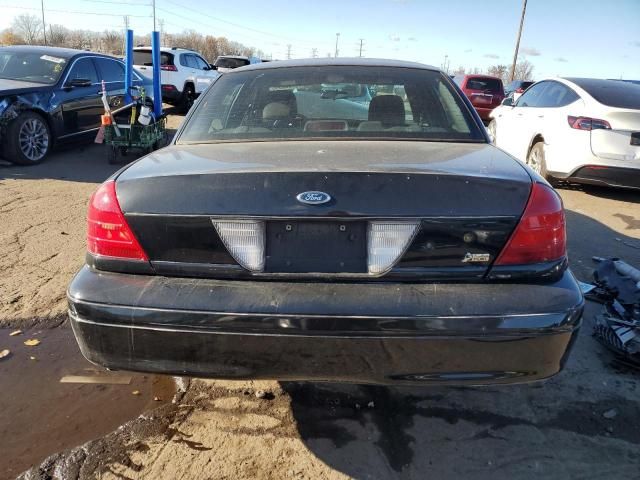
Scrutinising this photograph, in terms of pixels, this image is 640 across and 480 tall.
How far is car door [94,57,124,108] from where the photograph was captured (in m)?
9.34

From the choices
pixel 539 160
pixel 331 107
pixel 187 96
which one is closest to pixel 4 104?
pixel 331 107

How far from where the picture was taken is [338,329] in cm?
190

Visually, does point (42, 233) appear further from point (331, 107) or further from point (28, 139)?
point (28, 139)

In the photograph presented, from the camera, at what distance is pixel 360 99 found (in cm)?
324

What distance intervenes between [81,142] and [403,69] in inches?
292

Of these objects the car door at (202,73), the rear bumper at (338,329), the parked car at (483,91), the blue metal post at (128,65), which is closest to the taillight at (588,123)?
the rear bumper at (338,329)

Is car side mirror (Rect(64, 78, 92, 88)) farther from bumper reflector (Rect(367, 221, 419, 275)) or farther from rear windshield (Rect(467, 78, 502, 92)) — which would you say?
rear windshield (Rect(467, 78, 502, 92))

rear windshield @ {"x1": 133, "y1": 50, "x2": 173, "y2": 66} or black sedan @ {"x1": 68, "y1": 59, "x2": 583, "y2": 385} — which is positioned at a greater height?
rear windshield @ {"x1": 133, "y1": 50, "x2": 173, "y2": 66}

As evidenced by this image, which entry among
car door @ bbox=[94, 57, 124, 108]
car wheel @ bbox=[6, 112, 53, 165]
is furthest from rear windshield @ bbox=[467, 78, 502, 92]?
car wheel @ bbox=[6, 112, 53, 165]

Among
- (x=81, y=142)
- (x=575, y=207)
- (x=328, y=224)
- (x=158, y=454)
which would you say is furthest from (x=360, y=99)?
(x=81, y=142)

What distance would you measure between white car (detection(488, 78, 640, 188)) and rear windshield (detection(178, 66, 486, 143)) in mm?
4098

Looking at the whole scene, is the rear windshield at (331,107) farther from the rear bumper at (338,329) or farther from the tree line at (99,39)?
the tree line at (99,39)

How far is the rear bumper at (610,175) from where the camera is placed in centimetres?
636

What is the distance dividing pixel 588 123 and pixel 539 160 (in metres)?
0.92
